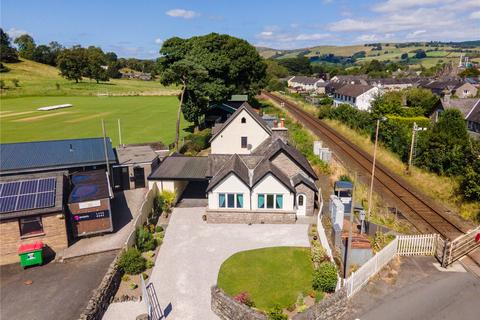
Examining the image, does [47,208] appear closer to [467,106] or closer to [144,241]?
[144,241]

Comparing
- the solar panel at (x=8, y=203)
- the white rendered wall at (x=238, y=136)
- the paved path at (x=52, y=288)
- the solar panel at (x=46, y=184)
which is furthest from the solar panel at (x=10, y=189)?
the white rendered wall at (x=238, y=136)

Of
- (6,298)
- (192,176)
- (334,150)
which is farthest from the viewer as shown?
(334,150)

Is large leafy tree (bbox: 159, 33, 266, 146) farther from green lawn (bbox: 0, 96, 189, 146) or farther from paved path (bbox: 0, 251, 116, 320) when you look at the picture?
paved path (bbox: 0, 251, 116, 320)

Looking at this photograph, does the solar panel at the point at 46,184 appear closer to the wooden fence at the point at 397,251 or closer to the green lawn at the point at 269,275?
the green lawn at the point at 269,275

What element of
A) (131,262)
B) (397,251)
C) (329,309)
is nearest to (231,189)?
(131,262)

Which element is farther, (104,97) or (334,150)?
(104,97)

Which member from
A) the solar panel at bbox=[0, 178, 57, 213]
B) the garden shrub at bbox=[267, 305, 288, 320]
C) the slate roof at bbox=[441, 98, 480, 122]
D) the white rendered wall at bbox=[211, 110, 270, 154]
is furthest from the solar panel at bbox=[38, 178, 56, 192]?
the slate roof at bbox=[441, 98, 480, 122]

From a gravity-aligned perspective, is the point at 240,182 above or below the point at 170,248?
above

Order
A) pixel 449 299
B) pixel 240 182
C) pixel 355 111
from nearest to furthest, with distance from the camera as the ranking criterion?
pixel 449 299
pixel 240 182
pixel 355 111

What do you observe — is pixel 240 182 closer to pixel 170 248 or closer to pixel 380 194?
pixel 170 248

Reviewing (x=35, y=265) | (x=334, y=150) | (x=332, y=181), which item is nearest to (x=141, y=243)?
(x=35, y=265)
